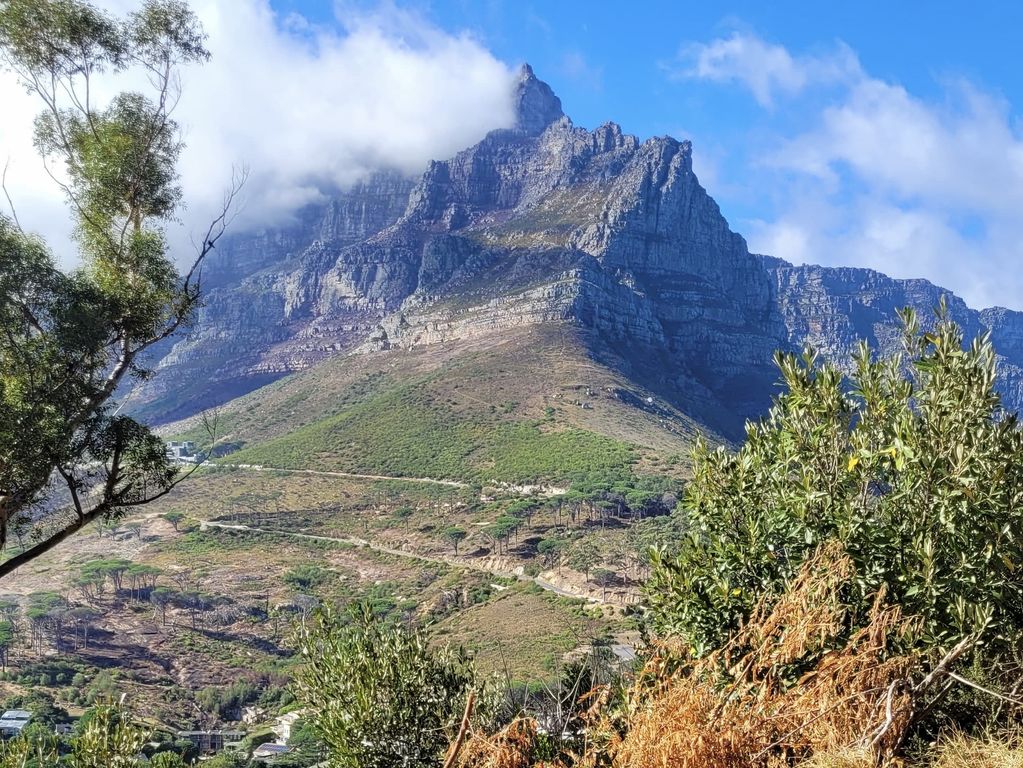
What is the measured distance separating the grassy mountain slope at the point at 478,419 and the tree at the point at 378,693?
2672 inches

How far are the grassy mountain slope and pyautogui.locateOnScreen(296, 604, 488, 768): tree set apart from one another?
67.9 metres

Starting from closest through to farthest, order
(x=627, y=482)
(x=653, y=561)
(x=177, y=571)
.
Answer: (x=653, y=561)
(x=177, y=571)
(x=627, y=482)

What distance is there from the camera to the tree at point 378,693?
9.91 m

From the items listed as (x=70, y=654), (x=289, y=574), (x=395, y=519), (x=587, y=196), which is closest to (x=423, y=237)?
(x=587, y=196)

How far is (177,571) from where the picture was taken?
6694 cm

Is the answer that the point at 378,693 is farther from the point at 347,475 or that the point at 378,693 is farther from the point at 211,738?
the point at 347,475

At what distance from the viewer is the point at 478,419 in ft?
311

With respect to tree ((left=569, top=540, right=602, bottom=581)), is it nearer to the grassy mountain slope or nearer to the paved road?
the grassy mountain slope

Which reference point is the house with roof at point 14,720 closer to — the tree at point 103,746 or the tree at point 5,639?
the tree at point 5,639

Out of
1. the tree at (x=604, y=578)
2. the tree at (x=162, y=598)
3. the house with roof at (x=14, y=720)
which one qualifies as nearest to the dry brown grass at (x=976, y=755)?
the house with roof at (x=14, y=720)

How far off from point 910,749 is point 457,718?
6.10 m

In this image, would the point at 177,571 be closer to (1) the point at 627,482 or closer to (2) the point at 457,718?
(1) the point at 627,482

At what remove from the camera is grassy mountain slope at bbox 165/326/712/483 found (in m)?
85.8

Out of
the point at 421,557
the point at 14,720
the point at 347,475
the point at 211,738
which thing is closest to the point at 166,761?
the point at 14,720
